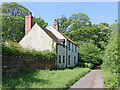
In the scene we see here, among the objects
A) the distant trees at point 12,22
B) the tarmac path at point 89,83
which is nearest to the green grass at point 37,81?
the tarmac path at point 89,83

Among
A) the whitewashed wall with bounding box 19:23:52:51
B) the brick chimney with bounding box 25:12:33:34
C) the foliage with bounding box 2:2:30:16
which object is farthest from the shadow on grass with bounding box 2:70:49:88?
the foliage with bounding box 2:2:30:16

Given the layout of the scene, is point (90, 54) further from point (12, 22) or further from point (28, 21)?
point (12, 22)

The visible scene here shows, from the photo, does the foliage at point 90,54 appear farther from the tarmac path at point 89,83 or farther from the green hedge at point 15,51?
the tarmac path at point 89,83

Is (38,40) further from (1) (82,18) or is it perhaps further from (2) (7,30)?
(1) (82,18)

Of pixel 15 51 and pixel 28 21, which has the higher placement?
pixel 28 21

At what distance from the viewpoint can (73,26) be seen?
44.6 m

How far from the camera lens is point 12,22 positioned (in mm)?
31094

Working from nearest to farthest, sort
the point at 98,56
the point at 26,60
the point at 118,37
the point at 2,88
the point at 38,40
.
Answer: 1. the point at 2,88
2. the point at 118,37
3. the point at 26,60
4. the point at 38,40
5. the point at 98,56

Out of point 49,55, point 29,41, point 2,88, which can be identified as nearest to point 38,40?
point 29,41

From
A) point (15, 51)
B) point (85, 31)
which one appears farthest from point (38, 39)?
point (85, 31)

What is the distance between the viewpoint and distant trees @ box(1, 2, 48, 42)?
3041 centimetres

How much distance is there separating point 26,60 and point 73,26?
32.4 metres

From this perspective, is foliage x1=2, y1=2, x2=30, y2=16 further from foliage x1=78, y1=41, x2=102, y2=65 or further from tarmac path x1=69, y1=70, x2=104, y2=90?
tarmac path x1=69, y1=70, x2=104, y2=90

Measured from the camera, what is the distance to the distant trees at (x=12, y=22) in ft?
99.8
